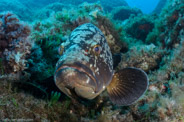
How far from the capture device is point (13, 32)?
377 centimetres

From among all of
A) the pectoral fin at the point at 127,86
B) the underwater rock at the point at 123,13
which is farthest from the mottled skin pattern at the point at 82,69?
the underwater rock at the point at 123,13

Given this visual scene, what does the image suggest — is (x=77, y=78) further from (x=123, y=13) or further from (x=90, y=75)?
(x=123, y=13)

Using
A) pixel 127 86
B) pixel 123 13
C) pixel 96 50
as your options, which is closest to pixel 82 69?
pixel 96 50

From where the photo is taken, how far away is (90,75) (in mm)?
2240

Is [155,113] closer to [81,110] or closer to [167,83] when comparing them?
[167,83]

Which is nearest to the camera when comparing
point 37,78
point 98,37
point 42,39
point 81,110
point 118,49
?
point 81,110

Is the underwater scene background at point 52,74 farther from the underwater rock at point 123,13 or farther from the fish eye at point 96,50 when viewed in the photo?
the underwater rock at point 123,13

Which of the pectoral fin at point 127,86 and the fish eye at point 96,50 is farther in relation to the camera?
the pectoral fin at point 127,86

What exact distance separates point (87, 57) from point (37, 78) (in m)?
2.24

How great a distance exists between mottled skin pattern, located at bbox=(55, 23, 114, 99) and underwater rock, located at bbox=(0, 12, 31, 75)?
155cm

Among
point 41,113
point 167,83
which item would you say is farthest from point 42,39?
point 167,83

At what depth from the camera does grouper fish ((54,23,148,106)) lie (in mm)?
2152

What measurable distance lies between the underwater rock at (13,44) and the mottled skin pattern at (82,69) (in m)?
1.55

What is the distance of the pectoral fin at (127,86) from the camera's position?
2857 mm
